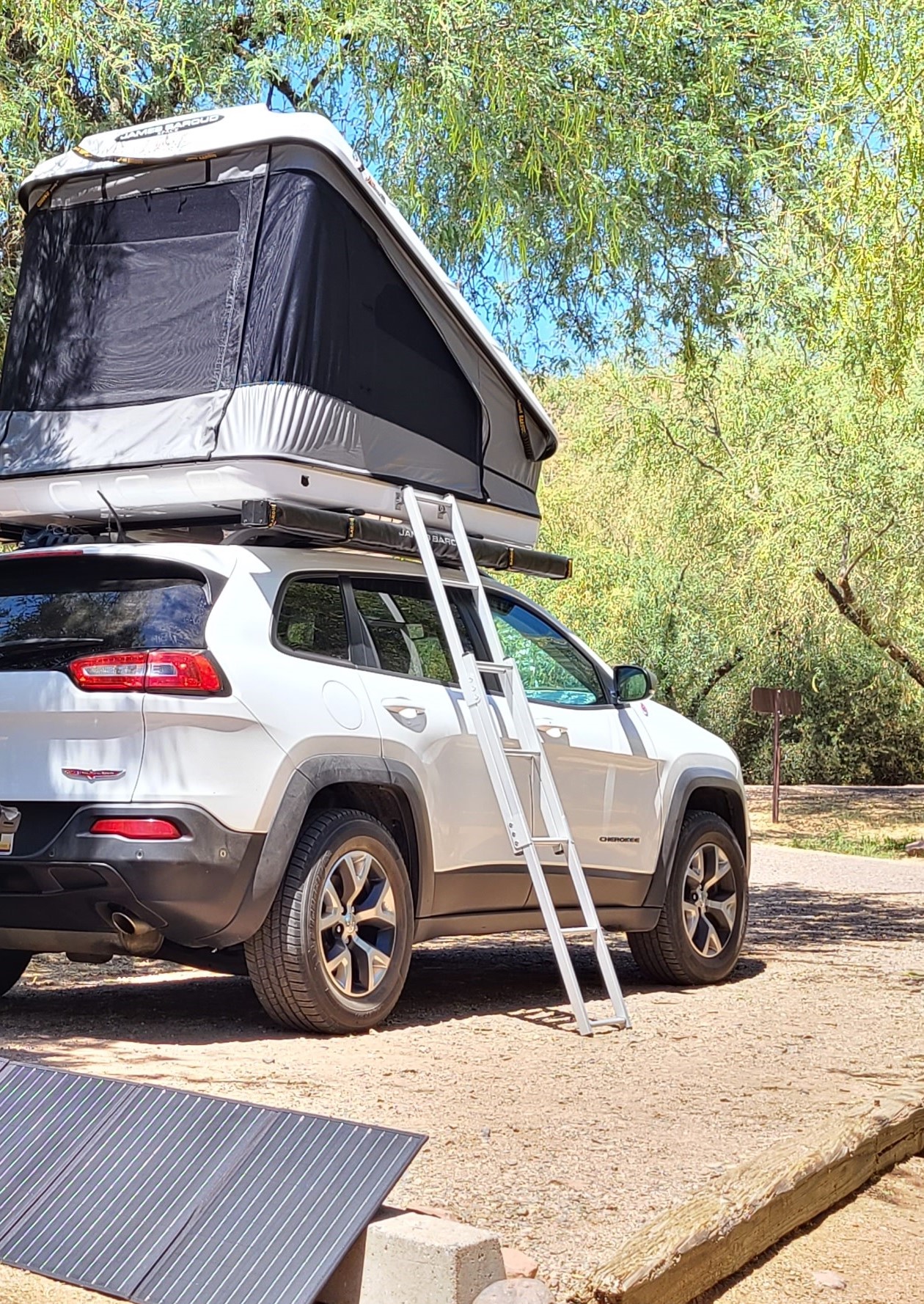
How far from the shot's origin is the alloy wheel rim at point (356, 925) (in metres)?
6.94

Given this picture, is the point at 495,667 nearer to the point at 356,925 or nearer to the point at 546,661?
the point at 546,661

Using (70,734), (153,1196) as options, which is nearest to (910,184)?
(70,734)

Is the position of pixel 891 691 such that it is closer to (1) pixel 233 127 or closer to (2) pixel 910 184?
(2) pixel 910 184

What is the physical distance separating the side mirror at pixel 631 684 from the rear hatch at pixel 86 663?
272 centimetres

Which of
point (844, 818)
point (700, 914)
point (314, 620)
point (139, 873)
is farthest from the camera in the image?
point (844, 818)

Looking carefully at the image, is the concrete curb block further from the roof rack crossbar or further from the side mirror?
the side mirror

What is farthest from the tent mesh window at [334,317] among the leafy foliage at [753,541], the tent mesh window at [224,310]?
the leafy foliage at [753,541]

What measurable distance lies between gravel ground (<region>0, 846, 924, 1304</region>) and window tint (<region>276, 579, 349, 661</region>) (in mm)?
1596

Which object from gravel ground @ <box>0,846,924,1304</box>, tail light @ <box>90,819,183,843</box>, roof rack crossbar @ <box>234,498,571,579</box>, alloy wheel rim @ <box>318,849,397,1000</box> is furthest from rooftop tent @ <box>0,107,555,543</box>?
gravel ground @ <box>0,846,924,1304</box>

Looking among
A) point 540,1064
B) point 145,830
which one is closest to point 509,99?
point 145,830

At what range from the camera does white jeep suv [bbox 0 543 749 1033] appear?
657 cm

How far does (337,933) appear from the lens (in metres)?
7.02

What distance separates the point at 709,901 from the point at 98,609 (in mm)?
4001

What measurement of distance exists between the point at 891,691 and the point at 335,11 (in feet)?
75.5
